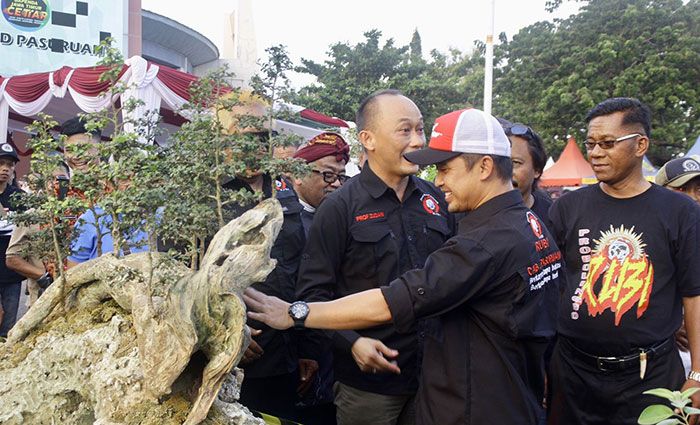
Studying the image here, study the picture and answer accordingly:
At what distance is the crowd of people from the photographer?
2.04 meters

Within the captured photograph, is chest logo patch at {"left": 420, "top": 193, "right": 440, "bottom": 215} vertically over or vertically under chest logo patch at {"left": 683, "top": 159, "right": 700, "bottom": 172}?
under

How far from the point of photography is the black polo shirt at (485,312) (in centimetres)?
200

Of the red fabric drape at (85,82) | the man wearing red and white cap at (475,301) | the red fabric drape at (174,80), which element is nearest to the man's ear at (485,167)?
the man wearing red and white cap at (475,301)

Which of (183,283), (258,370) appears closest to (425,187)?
(258,370)

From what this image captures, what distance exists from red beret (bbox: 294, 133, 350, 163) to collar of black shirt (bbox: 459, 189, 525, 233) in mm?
2058

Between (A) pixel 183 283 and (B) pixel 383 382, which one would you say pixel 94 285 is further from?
(B) pixel 383 382

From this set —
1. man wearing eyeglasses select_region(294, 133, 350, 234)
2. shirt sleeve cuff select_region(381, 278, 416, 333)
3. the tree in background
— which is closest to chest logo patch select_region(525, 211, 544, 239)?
shirt sleeve cuff select_region(381, 278, 416, 333)

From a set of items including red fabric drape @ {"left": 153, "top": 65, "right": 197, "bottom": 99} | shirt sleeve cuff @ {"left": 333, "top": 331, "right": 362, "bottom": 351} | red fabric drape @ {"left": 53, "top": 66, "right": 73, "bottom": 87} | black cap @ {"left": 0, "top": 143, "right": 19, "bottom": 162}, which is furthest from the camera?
red fabric drape @ {"left": 53, "top": 66, "right": 73, "bottom": 87}

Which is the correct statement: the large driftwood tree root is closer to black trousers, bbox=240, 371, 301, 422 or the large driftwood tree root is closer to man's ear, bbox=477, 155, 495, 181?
man's ear, bbox=477, 155, 495, 181

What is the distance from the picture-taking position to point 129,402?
70.4 inches

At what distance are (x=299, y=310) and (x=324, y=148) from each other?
6.81ft

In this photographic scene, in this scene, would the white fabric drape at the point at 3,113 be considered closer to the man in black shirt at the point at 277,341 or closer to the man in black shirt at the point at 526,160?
the man in black shirt at the point at 277,341

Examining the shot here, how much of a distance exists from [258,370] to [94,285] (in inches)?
43.7

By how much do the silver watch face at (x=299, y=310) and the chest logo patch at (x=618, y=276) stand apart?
1420 mm
